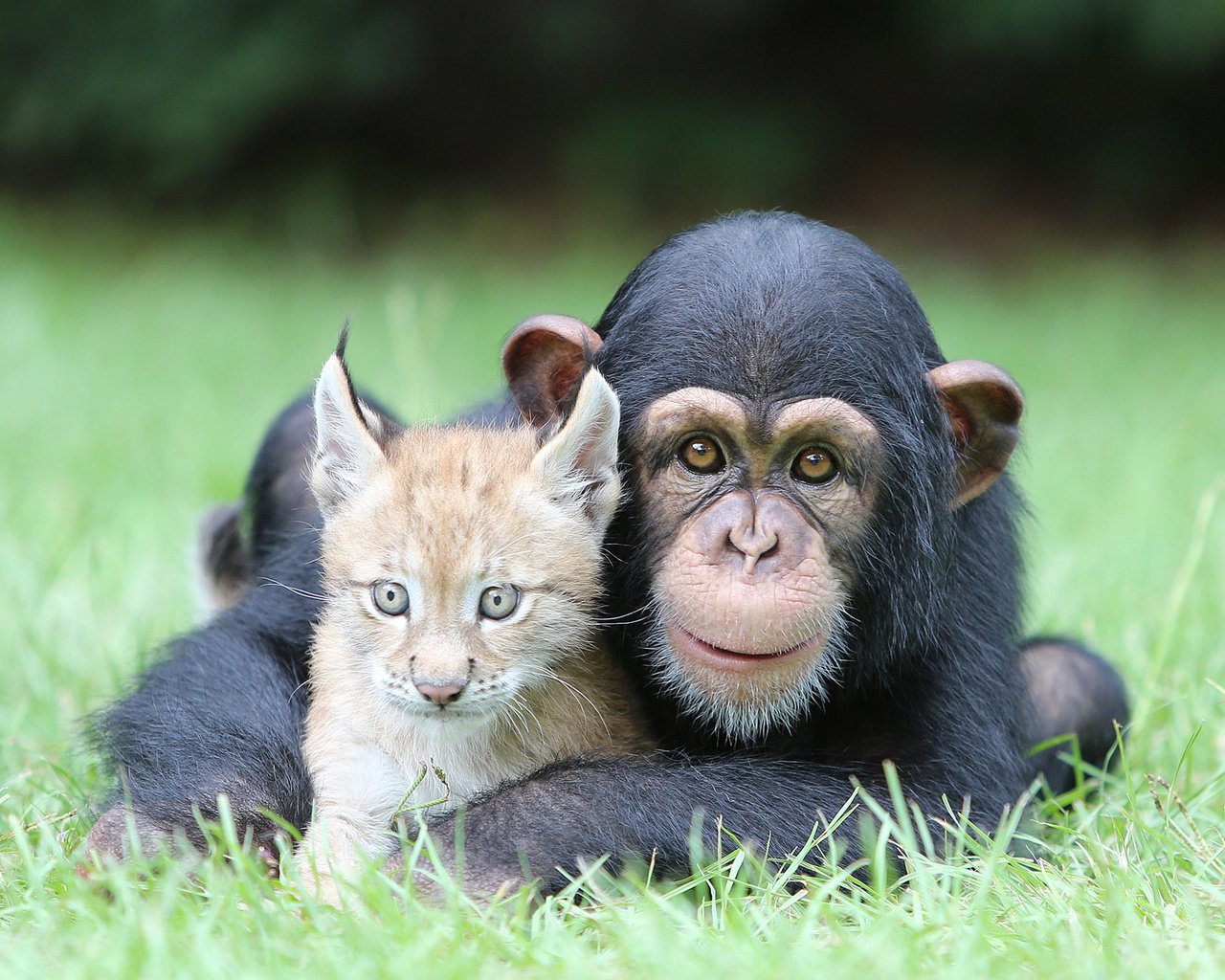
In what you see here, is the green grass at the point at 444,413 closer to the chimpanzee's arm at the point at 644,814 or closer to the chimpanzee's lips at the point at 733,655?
the chimpanzee's arm at the point at 644,814

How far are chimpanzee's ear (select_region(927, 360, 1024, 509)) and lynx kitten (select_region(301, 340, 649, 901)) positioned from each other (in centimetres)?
98

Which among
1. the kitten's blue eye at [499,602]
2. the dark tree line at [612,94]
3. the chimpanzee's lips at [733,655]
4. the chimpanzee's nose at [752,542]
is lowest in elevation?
the chimpanzee's lips at [733,655]

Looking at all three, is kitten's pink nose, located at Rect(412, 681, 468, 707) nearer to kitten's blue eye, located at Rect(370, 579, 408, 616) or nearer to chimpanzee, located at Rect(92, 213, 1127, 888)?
kitten's blue eye, located at Rect(370, 579, 408, 616)

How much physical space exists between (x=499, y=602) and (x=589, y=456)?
452 millimetres

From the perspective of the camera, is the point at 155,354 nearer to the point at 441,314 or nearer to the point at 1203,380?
the point at 441,314

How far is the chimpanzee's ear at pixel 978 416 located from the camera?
3893 millimetres

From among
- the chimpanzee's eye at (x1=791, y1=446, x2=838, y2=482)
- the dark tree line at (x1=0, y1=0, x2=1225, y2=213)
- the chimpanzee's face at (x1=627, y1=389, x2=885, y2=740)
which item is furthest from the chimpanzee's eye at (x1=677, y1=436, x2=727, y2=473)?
the dark tree line at (x1=0, y1=0, x2=1225, y2=213)

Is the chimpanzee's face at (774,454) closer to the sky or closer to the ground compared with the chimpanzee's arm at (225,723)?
closer to the sky

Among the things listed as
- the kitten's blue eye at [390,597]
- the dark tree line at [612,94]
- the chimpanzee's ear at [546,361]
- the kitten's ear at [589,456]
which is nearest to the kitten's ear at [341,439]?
the kitten's blue eye at [390,597]

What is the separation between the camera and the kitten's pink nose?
317 centimetres

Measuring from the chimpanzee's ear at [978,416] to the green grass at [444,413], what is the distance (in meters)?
0.90

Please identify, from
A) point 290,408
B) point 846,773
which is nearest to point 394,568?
point 846,773

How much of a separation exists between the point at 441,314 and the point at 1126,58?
24.0 feet

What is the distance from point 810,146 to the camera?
15.0 m
